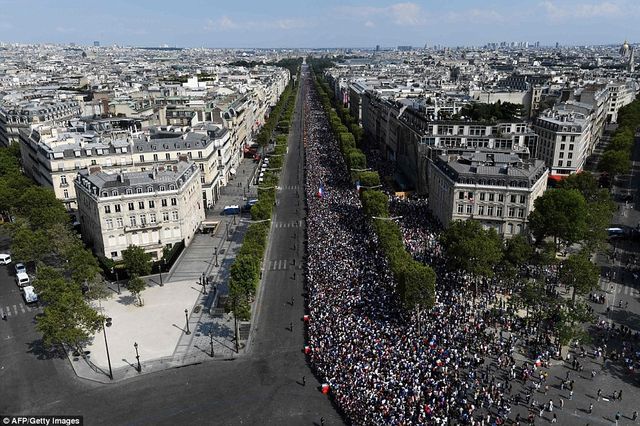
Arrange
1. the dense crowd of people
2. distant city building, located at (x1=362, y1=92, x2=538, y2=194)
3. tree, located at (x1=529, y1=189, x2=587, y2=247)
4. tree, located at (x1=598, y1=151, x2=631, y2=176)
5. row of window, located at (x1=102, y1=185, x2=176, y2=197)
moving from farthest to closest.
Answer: tree, located at (x1=598, y1=151, x2=631, y2=176), distant city building, located at (x1=362, y1=92, x2=538, y2=194), row of window, located at (x1=102, y1=185, x2=176, y2=197), tree, located at (x1=529, y1=189, x2=587, y2=247), the dense crowd of people

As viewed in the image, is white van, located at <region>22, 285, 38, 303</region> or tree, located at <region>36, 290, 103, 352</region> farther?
white van, located at <region>22, 285, 38, 303</region>

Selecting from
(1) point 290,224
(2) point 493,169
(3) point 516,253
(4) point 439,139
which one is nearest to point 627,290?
(3) point 516,253

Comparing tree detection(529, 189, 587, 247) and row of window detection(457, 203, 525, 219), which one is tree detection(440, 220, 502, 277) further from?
row of window detection(457, 203, 525, 219)

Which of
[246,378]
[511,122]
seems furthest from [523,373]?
[511,122]

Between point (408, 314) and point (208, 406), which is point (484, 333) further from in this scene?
point (208, 406)

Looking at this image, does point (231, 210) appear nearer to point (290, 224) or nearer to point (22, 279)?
point (290, 224)

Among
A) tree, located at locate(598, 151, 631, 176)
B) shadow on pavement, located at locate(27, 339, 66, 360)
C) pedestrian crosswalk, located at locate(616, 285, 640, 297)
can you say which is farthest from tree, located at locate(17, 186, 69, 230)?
tree, located at locate(598, 151, 631, 176)
